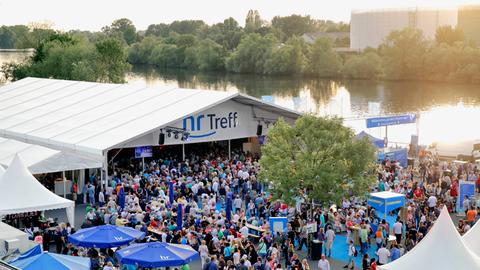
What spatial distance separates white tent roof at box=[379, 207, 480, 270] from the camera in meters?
12.6

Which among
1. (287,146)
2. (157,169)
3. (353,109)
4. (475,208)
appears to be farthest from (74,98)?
(353,109)

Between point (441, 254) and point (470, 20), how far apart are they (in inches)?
5132

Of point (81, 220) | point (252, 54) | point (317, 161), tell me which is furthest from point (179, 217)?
point (252, 54)

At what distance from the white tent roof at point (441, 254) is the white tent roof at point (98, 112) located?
14.6m

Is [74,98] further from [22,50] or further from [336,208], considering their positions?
[22,50]

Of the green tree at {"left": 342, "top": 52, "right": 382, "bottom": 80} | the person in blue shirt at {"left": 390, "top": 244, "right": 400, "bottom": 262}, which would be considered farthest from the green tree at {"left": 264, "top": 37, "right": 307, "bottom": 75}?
the person in blue shirt at {"left": 390, "top": 244, "right": 400, "bottom": 262}

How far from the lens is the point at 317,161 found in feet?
67.3

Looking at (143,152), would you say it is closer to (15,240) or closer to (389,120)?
(389,120)

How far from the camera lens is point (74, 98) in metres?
34.2

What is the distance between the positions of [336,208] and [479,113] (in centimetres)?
4054

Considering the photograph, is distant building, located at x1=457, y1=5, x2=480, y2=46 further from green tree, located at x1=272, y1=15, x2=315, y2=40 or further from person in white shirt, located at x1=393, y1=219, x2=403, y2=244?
person in white shirt, located at x1=393, y1=219, x2=403, y2=244

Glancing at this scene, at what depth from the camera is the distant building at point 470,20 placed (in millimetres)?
132750

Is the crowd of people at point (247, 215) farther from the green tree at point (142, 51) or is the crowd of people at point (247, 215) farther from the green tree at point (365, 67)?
the green tree at point (142, 51)

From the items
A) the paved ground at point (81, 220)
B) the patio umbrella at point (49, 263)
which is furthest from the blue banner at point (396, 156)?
the patio umbrella at point (49, 263)
